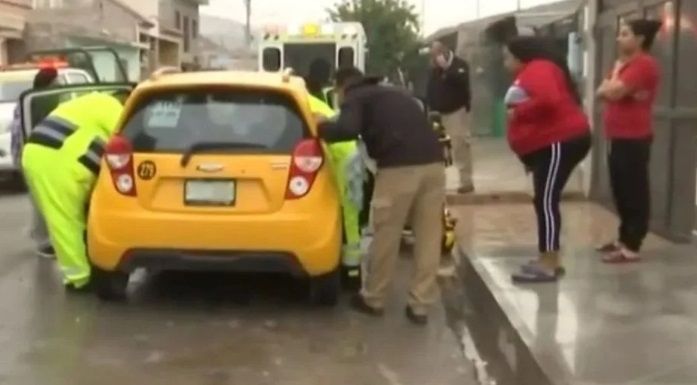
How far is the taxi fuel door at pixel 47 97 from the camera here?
11297 millimetres

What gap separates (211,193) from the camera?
8.71 metres

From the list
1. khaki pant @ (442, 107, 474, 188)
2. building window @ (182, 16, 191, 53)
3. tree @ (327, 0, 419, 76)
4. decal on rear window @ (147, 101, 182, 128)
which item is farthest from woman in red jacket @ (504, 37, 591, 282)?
building window @ (182, 16, 191, 53)

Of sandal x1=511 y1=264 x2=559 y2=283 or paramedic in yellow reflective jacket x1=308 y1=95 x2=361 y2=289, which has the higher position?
paramedic in yellow reflective jacket x1=308 y1=95 x2=361 y2=289

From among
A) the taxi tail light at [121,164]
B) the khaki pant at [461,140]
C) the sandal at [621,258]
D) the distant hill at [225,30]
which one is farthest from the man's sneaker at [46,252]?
the distant hill at [225,30]

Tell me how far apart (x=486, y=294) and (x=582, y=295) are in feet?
2.28

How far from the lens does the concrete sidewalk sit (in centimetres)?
666

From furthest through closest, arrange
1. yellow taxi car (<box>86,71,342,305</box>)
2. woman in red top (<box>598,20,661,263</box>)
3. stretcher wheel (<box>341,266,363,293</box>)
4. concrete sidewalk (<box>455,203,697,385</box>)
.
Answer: stretcher wheel (<box>341,266,363,293</box>), woman in red top (<box>598,20,661,263</box>), yellow taxi car (<box>86,71,342,305</box>), concrete sidewalk (<box>455,203,697,385</box>)

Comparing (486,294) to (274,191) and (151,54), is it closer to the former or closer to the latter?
(274,191)

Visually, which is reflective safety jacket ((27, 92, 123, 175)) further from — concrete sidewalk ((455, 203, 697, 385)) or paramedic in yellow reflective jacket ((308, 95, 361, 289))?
concrete sidewalk ((455, 203, 697, 385))

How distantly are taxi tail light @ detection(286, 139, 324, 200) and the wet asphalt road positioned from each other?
2.86ft

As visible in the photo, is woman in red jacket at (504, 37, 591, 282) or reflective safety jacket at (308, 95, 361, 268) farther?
reflective safety jacket at (308, 95, 361, 268)

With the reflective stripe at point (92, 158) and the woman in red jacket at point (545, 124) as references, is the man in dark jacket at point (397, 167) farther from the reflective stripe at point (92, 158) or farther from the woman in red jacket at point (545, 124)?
the reflective stripe at point (92, 158)

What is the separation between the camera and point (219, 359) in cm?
775

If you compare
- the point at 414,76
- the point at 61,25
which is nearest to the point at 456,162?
the point at 414,76
